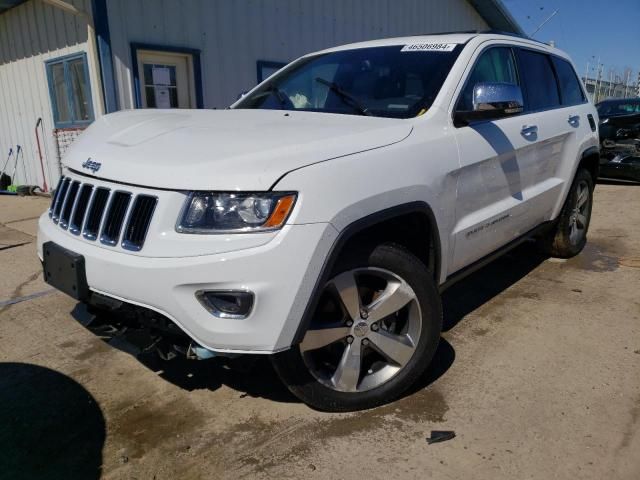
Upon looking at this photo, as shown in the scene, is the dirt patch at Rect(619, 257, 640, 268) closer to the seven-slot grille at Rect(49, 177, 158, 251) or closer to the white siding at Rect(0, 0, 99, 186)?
the seven-slot grille at Rect(49, 177, 158, 251)

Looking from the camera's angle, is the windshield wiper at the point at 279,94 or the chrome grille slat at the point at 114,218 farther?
the windshield wiper at the point at 279,94

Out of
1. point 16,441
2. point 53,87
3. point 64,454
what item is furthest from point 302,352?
point 53,87

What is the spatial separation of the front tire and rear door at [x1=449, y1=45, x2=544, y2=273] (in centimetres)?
48

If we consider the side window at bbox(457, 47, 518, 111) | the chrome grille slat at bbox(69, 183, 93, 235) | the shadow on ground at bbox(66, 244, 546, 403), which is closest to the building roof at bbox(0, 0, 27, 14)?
the shadow on ground at bbox(66, 244, 546, 403)

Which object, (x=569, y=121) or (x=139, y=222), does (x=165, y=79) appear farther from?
(x=139, y=222)

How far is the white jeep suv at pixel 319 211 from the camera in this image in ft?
6.85

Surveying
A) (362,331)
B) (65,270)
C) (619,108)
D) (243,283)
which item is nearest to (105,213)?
(65,270)

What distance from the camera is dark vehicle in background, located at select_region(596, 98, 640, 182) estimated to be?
375 inches

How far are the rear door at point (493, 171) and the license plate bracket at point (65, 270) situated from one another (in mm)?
1878

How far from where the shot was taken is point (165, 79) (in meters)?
8.19

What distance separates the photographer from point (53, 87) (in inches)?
343

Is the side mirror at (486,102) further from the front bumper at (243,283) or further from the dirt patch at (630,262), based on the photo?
the dirt patch at (630,262)

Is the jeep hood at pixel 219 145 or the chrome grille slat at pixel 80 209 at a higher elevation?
the jeep hood at pixel 219 145

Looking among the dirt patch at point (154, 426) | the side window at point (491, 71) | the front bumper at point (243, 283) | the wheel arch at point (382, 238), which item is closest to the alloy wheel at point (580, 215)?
the side window at point (491, 71)
